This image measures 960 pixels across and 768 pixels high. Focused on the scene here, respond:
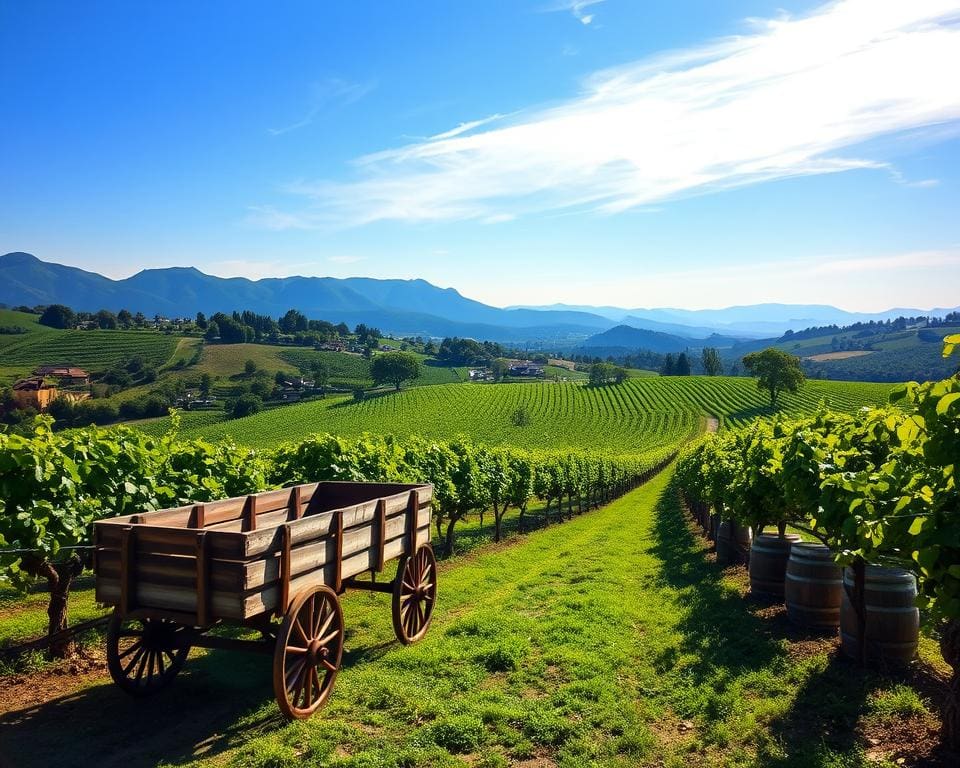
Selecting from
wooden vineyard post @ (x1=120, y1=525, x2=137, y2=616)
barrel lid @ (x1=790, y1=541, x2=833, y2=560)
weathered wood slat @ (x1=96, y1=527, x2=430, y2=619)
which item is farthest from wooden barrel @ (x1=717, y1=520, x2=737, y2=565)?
wooden vineyard post @ (x1=120, y1=525, x2=137, y2=616)

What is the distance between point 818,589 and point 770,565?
6.53 ft

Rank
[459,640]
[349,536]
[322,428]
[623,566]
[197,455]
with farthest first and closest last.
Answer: [322,428] < [623,566] < [197,455] < [459,640] < [349,536]

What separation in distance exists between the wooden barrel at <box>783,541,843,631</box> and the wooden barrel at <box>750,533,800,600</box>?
1.75 metres

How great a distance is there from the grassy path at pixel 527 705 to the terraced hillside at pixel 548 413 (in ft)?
181

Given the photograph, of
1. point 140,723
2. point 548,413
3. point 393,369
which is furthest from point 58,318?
point 140,723

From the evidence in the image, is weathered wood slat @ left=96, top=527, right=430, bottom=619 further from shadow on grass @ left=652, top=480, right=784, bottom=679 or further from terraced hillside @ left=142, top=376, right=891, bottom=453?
terraced hillside @ left=142, top=376, right=891, bottom=453

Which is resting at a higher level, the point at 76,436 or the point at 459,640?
the point at 76,436

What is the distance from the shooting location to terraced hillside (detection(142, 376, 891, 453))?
240 feet

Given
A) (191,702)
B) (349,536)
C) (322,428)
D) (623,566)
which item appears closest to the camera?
(191,702)

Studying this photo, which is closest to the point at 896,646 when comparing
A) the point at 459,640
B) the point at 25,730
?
the point at 459,640

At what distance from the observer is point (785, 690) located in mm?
6531

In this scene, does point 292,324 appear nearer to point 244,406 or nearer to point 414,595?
point 244,406

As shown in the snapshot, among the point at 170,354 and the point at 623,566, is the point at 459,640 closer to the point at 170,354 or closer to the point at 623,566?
the point at 623,566

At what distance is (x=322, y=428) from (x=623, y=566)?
67961 millimetres
